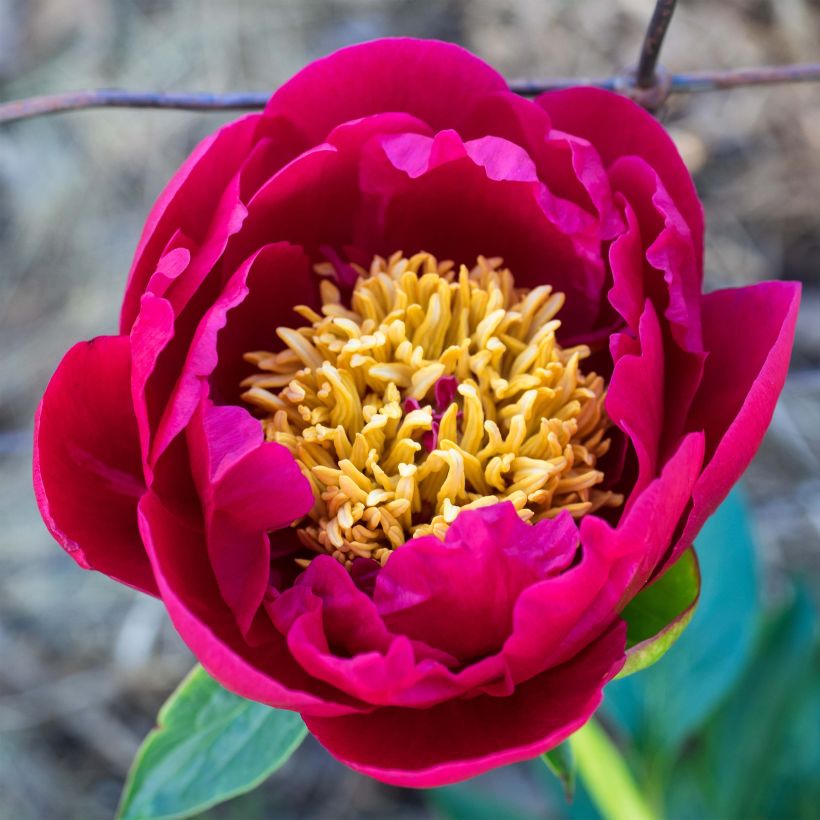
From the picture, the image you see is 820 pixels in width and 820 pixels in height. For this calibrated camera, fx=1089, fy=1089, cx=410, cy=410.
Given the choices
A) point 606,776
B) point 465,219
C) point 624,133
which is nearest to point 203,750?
point 606,776

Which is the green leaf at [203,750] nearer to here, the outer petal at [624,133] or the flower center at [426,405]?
the flower center at [426,405]

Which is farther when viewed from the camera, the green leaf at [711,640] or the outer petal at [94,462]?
the green leaf at [711,640]

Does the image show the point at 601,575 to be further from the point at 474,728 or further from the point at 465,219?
the point at 465,219

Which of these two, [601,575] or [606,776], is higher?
[601,575]

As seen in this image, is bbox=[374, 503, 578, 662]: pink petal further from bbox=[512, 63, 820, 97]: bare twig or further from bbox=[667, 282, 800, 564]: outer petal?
bbox=[512, 63, 820, 97]: bare twig

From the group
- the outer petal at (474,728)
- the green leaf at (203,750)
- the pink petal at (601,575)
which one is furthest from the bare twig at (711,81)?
the green leaf at (203,750)

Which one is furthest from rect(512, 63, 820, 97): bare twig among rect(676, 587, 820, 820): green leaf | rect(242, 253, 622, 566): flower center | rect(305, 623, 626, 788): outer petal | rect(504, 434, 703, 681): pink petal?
rect(676, 587, 820, 820): green leaf

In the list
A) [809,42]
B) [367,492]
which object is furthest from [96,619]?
[809,42]

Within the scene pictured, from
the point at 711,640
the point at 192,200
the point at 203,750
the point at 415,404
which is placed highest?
A: the point at 192,200
